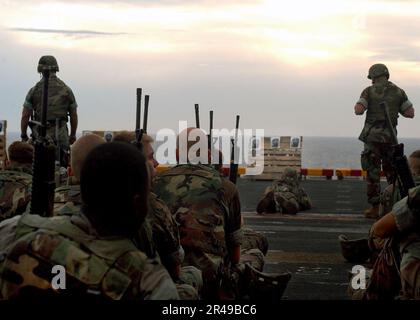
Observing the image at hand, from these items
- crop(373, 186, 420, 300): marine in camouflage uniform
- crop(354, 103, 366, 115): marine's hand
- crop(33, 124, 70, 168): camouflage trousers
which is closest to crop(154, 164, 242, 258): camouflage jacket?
crop(373, 186, 420, 300): marine in camouflage uniform

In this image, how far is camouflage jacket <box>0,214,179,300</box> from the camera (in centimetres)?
381

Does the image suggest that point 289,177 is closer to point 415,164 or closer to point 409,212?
point 415,164

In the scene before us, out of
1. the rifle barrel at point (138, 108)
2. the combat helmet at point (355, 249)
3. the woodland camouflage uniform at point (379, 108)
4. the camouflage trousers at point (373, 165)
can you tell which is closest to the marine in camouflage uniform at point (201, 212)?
the rifle barrel at point (138, 108)

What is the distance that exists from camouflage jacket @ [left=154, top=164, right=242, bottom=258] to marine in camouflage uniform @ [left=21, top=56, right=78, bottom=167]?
23.5ft

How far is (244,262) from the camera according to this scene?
982cm

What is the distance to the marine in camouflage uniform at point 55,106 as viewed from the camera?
1489cm

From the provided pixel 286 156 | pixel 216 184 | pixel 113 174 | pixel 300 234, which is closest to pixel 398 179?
pixel 216 184

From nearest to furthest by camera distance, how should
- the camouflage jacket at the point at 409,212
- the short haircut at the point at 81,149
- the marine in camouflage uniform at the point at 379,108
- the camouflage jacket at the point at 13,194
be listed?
the short haircut at the point at 81,149 < the camouflage jacket at the point at 409,212 < the camouflage jacket at the point at 13,194 < the marine in camouflage uniform at the point at 379,108

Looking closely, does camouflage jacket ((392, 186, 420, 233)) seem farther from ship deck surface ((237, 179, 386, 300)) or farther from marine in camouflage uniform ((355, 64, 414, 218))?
marine in camouflage uniform ((355, 64, 414, 218))

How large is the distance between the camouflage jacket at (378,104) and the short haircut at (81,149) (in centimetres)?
1138

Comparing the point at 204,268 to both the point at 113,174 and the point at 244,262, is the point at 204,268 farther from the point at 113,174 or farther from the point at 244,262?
the point at 113,174

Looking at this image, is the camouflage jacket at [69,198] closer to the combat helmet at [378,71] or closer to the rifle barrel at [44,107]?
the rifle barrel at [44,107]
